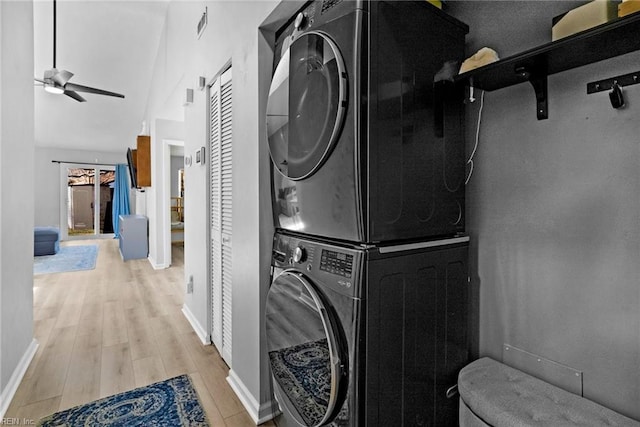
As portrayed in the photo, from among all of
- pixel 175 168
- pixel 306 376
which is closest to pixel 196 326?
pixel 306 376

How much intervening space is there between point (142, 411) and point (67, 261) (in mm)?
5387

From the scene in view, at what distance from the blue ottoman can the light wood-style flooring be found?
2464mm

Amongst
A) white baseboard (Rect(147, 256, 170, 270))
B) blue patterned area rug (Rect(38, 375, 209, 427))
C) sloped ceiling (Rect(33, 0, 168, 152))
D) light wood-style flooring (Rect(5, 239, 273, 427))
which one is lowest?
blue patterned area rug (Rect(38, 375, 209, 427))

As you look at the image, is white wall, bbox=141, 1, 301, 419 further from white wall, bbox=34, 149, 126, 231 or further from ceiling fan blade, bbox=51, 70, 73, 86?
white wall, bbox=34, 149, 126, 231

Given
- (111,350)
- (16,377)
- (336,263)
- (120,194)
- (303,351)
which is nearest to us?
(336,263)

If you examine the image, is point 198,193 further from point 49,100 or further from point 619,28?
point 49,100

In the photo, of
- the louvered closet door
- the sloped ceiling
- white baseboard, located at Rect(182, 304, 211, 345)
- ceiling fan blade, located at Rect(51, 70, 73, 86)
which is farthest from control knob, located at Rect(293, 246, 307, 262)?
the sloped ceiling

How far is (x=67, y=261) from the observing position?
19.1ft

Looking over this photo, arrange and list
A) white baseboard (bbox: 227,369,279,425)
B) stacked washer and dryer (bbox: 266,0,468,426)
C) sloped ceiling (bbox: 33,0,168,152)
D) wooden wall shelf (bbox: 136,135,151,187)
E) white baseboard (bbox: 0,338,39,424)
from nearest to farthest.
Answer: stacked washer and dryer (bbox: 266,0,468,426)
white baseboard (bbox: 227,369,279,425)
white baseboard (bbox: 0,338,39,424)
sloped ceiling (bbox: 33,0,168,152)
wooden wall shelf (bbox: 136,135,151,187)

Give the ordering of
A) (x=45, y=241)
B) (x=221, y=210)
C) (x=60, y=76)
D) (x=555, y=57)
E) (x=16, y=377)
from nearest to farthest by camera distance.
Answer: (x=555, y=57) < (x=16, y=377) < (x=221, y=210) < (x=60, y=76) < (x=45, y=241)

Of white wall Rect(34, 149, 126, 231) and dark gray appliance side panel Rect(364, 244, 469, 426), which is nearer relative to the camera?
dark gray appliance side panel Rect(364, 244, 469, 426)

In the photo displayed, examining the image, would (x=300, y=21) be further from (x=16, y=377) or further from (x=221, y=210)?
(x=16, y=377)

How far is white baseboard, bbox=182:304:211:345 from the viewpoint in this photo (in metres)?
2.62

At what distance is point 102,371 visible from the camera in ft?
7.20
